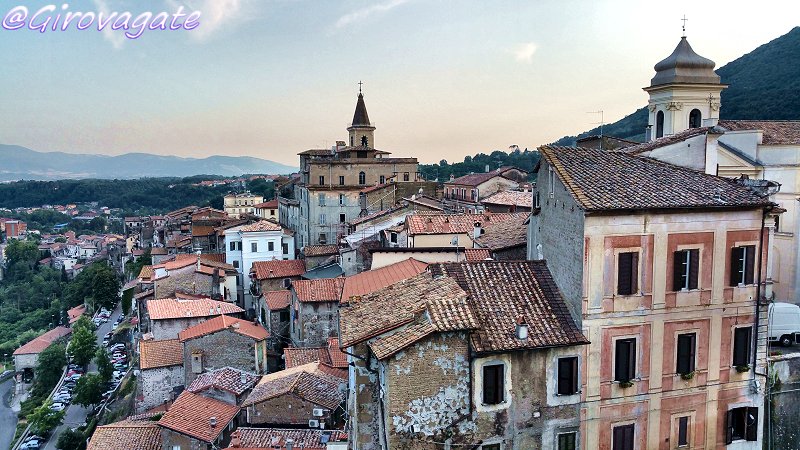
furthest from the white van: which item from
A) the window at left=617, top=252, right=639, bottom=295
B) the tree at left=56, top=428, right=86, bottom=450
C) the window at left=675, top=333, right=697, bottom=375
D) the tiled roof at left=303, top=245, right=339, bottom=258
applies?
the tree at left=56, top=428, right=86, bottom=450

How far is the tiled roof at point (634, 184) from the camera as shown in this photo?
15.7 metres

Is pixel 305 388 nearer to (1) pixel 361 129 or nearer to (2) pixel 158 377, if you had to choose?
(2) pixel 158 377

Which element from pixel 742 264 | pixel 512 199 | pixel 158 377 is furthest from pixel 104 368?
pixel 742 264

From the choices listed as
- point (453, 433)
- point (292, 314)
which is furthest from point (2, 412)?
point (453, 433)

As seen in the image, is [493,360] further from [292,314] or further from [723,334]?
[292,314]

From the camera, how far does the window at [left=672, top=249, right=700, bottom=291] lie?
1628 centimetres

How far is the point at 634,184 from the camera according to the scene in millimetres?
16922

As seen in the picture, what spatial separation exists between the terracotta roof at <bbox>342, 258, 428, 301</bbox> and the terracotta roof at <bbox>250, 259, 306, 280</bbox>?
80.3 feet

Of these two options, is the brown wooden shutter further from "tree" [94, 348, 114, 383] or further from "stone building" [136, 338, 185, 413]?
"tree" [94, 348, 114, 383]

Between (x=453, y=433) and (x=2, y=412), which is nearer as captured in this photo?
(x=453, y=433)

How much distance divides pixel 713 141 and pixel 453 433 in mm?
13453

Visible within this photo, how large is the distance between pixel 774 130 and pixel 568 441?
70.1 feet

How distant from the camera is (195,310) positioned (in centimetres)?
4366

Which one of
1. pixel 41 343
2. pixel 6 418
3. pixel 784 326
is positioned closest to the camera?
pixel 784 326
